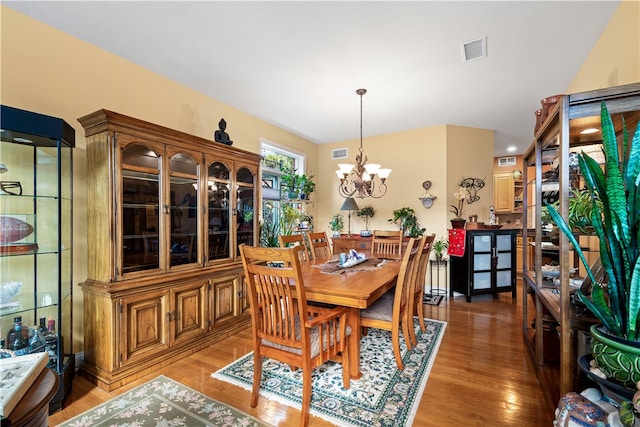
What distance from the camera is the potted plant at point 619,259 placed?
3.76 ft

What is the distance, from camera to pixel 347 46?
2543mm

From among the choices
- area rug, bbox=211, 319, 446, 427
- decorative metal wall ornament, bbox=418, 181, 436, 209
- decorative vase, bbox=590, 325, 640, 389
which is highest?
decorative metal wall ornament, bbox=418, 181, 436, 209

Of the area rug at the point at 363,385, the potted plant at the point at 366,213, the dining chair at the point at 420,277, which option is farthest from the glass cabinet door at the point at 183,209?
the potted plant at the point at 366,213

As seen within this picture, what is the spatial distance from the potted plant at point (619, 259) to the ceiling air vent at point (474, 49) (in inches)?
62.9

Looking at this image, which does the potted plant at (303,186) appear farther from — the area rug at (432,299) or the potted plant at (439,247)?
the area rug at (432,299)

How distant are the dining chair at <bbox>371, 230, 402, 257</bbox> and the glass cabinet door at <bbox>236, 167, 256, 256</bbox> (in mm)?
1628

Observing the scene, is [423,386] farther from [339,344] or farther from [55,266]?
[55,266]

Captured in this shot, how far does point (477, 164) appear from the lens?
4.97 meters

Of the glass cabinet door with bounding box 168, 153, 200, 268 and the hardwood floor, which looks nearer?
the hardwood floor

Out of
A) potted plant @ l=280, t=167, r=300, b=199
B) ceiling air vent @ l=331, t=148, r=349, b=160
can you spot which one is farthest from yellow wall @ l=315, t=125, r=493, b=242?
potted plant @ l=280, t=167, r=300, b=199

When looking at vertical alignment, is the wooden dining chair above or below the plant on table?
below

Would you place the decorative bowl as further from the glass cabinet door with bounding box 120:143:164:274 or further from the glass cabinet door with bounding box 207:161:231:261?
the glass cabinet door with bounding box 207:161:231:261

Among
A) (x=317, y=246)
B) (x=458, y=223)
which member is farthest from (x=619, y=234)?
(x=458, y=223)

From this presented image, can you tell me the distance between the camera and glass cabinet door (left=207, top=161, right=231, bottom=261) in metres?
2.98
